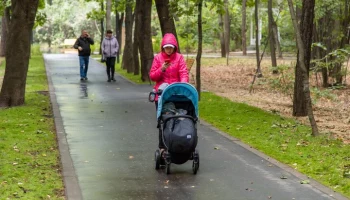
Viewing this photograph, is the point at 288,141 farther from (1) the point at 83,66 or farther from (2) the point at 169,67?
(1) the point at 83,66

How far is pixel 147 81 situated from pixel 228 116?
10.2 meters

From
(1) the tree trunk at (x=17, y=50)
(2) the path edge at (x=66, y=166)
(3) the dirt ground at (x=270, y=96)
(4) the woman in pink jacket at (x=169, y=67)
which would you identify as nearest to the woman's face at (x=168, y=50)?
(4) the woman in pink jacket at (x=169, y=67)

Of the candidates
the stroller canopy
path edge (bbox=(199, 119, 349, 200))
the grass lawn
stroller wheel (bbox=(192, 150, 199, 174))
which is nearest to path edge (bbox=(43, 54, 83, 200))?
the stroller canopy

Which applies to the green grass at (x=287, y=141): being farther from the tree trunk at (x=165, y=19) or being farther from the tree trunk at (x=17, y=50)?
the tree trunk at (x=165, y=19)

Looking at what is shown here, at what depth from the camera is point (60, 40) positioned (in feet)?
250

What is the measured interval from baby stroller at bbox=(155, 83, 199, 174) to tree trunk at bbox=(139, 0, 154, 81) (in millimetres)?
15639

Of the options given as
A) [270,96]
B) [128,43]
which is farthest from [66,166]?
[128,43]

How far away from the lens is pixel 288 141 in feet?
39.3

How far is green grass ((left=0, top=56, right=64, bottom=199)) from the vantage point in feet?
26.8

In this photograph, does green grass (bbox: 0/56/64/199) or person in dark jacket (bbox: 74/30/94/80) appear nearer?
green grass (bbox: 0/56/64/199)

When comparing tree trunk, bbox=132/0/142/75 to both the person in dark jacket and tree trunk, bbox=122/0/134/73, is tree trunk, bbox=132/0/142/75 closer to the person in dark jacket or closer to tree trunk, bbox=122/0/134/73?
tree trunk, bbox=122/0/134/73

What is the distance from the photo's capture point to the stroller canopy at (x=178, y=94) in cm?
951

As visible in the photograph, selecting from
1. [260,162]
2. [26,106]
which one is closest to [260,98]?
[26,106]

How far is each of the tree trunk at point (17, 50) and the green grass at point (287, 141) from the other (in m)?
4.34
